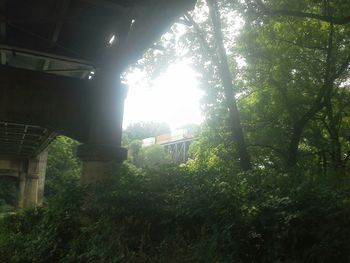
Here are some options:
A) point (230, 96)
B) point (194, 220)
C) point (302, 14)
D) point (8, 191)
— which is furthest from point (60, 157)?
point (194, 220)

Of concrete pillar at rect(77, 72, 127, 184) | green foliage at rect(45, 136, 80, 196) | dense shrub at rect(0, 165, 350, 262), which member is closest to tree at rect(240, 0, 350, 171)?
concrete pillar at rect(77, 72, 127, 184)

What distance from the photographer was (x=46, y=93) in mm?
9164

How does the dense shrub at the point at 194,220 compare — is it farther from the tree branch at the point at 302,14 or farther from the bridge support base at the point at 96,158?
the tree branch at the point at 302,14

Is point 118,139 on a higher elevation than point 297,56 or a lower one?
lower

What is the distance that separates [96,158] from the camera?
28.2 ft

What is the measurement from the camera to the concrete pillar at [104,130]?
8.56 meters

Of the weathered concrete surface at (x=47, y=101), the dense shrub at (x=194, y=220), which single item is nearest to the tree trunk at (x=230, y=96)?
the weathered concrete surface at (x=47, y=101)

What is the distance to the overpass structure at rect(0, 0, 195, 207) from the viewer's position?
8.43 metres

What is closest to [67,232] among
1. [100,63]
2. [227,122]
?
[100,63]

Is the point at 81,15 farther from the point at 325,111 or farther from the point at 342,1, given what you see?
the point at 325,111

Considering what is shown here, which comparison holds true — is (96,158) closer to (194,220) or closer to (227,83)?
(194,220)

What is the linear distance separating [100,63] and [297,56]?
1047 cm

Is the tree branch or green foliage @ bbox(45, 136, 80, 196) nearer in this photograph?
the tree branch

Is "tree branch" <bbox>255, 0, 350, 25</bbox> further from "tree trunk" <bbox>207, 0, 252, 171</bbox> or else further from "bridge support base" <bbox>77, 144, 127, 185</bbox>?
"bridge support base" <bbox>77, 144, 127, 185</bbox>
